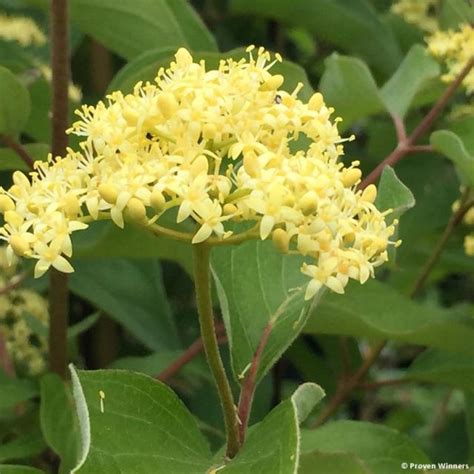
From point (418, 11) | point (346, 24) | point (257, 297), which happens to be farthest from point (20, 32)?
point (257, 297)

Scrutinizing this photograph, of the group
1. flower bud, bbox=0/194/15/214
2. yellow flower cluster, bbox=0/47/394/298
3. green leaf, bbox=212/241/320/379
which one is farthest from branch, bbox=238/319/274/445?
flower bud, bbox=0/194/15/214

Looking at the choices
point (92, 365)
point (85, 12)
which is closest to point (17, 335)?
point (92, 365)

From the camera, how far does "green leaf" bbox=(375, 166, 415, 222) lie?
2.20ft

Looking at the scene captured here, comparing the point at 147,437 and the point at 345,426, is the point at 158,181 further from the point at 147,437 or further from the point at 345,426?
the point at 345,426

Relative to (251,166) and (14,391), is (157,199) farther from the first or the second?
(14,391)

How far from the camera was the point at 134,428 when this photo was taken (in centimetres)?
59

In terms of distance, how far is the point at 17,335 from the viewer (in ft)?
3.63

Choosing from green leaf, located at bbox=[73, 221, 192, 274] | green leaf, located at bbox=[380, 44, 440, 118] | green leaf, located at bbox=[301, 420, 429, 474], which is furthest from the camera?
green leaf, located at bbox=[380, 44, 440, 118]

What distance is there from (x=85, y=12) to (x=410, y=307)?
0.43 m

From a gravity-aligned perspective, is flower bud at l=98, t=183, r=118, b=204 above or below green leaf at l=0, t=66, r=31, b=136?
above

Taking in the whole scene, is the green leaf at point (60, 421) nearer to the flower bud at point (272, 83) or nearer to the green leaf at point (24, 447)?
the green leaf at point (24, 447)

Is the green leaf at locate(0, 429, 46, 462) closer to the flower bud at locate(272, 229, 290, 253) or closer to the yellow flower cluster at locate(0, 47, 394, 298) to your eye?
the yellow flower cluster at locate(0, 47, 394, 298)

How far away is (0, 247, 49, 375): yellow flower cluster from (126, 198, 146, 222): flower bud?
1.71 ft

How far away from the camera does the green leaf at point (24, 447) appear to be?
80cm
